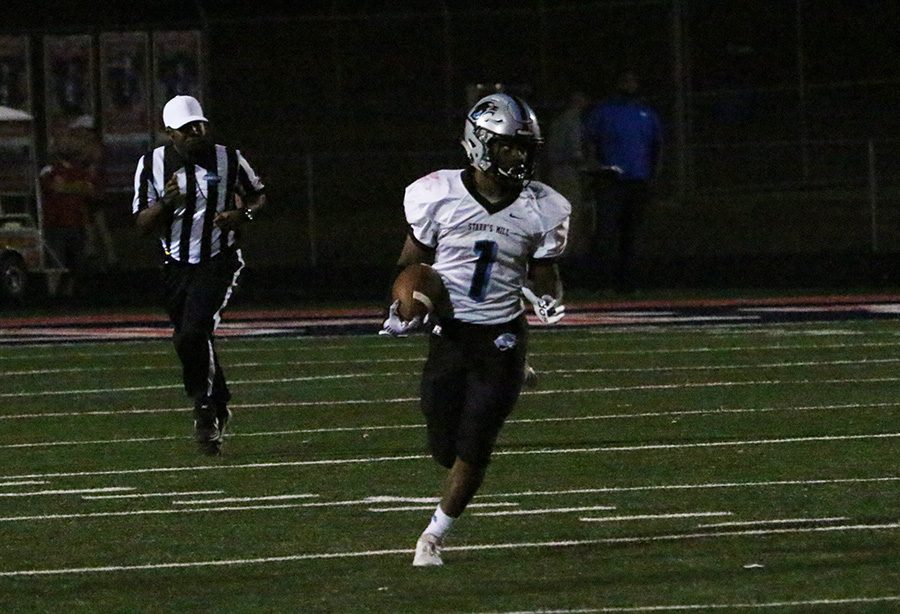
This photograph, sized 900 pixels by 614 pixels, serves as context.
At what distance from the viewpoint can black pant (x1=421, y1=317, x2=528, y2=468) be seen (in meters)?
8.10

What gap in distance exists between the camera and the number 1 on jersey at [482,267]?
824 cm

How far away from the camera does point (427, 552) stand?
798 cm

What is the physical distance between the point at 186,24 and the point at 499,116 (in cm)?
2427

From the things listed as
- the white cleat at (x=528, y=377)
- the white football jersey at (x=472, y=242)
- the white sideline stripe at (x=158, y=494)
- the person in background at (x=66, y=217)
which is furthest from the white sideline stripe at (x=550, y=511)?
the person in background at (x=66, y=217)

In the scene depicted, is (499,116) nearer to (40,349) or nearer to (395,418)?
(395,418)

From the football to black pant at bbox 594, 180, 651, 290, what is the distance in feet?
43.3

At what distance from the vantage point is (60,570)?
26.8ft

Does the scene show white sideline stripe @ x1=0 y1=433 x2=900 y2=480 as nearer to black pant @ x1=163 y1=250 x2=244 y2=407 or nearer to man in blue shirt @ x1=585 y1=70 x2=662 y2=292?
black pant @ x1=163 y1=250 x2=244 y2=407

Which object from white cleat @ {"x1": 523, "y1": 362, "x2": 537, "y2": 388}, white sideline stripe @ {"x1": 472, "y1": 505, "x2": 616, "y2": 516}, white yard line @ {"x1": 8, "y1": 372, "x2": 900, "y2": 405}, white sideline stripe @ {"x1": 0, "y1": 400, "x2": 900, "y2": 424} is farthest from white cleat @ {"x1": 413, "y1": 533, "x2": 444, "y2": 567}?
white yard line @ {"x1": 8, "y1": 372, "x2": 900, "y2": 405}

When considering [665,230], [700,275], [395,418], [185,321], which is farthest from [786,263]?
[185,321]

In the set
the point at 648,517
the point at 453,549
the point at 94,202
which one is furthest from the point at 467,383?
the point at 94,202

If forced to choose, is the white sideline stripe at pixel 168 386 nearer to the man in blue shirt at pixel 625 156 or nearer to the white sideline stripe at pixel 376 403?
the white sideline stripe at pixel 376 403

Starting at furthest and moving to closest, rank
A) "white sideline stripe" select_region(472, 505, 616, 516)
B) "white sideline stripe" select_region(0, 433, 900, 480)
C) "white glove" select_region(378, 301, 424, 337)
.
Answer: "white sideline stripe" select_region(0, 433, 900, 480), "white sideline stripe" select_region(472, 505, 616, 516), "white glove" select_region(378, 301, 424, 337)

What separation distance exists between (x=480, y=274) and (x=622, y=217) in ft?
43.5
